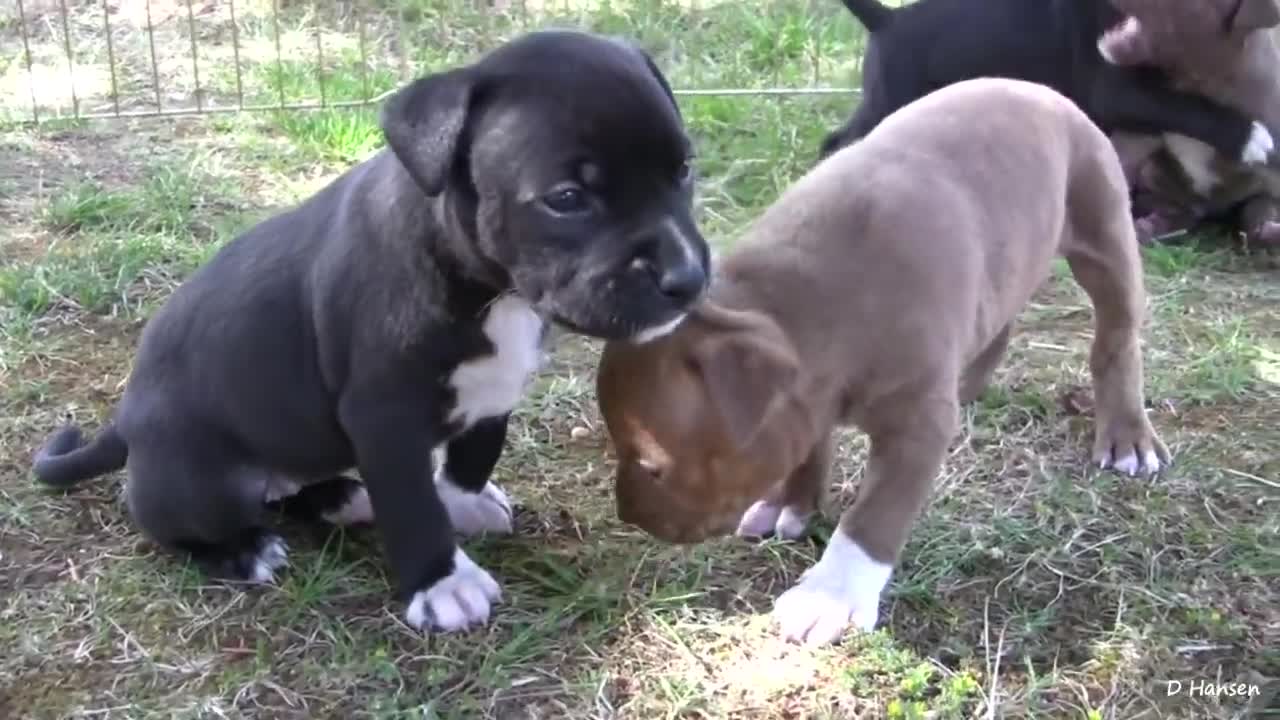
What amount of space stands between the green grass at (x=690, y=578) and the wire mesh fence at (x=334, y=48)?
62.4 inches

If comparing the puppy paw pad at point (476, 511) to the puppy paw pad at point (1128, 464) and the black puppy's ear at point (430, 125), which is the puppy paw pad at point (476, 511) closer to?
the black puppy's ear at point (430, 125)

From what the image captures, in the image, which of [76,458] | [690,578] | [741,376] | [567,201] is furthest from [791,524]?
[76,458]

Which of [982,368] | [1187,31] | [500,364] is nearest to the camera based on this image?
[500,364]

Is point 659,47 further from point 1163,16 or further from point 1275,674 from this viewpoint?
point 1275,674

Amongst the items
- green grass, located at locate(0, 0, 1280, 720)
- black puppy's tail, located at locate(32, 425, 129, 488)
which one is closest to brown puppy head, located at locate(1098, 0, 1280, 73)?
green grass, located at locate(0, 0, 1280, 720)

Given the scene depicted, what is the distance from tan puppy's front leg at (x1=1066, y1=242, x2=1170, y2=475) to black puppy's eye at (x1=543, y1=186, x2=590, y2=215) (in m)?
1.46

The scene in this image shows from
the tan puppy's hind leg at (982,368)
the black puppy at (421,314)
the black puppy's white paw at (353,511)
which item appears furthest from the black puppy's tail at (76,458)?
the tan puppy's hind leg at (982,368)

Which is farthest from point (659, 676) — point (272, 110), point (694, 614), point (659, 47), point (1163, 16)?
point (659, 47)

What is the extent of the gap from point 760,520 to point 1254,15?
2722 mm

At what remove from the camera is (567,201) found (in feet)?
8.70

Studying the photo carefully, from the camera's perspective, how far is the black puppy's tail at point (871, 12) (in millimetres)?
5621

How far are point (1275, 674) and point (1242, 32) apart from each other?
2750 mm

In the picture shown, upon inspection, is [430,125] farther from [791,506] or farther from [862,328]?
[791,506]

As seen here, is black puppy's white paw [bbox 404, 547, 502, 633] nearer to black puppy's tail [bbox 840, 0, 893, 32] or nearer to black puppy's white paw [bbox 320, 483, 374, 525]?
black puppy's white paw [bbox 320, 483, 374, 525]
